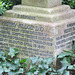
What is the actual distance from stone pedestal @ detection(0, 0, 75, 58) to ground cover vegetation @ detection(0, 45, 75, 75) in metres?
0.19

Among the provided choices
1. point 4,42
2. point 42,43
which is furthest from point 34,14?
point 4,42

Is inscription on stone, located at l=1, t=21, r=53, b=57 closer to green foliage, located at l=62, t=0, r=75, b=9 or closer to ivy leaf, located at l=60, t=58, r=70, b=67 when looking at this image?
ivy leaf, located at l=60, t=58, r=70, b=67

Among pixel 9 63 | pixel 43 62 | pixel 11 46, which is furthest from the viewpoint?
pixel 11 46

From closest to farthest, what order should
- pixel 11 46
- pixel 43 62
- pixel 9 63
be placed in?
pixel 43 62 < pixel 9 63 < pixel 11 46

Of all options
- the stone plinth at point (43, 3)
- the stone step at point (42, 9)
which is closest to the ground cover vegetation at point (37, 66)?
the stone step at point (42, 9)

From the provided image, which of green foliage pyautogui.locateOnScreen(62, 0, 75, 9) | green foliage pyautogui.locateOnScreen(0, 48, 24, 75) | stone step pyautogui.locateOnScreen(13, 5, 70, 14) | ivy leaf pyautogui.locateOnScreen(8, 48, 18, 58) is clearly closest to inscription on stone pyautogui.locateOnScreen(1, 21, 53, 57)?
ivy leaf pyautogui.locateOnScreen(8, 48, 18, 58)

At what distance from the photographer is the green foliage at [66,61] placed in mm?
4410

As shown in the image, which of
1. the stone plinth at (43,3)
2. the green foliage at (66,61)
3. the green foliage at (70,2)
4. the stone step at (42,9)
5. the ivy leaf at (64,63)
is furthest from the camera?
the green foliage at (70,2)

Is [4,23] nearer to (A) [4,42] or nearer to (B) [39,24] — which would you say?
(A) [4,42]

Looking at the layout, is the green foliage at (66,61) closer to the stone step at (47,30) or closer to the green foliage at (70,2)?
the stone step at (47,30)

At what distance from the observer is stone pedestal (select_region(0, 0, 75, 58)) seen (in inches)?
184

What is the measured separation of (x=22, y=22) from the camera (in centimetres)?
496

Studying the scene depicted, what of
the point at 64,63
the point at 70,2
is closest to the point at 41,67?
the point at 64,63

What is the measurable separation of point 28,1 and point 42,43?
1147 mm
